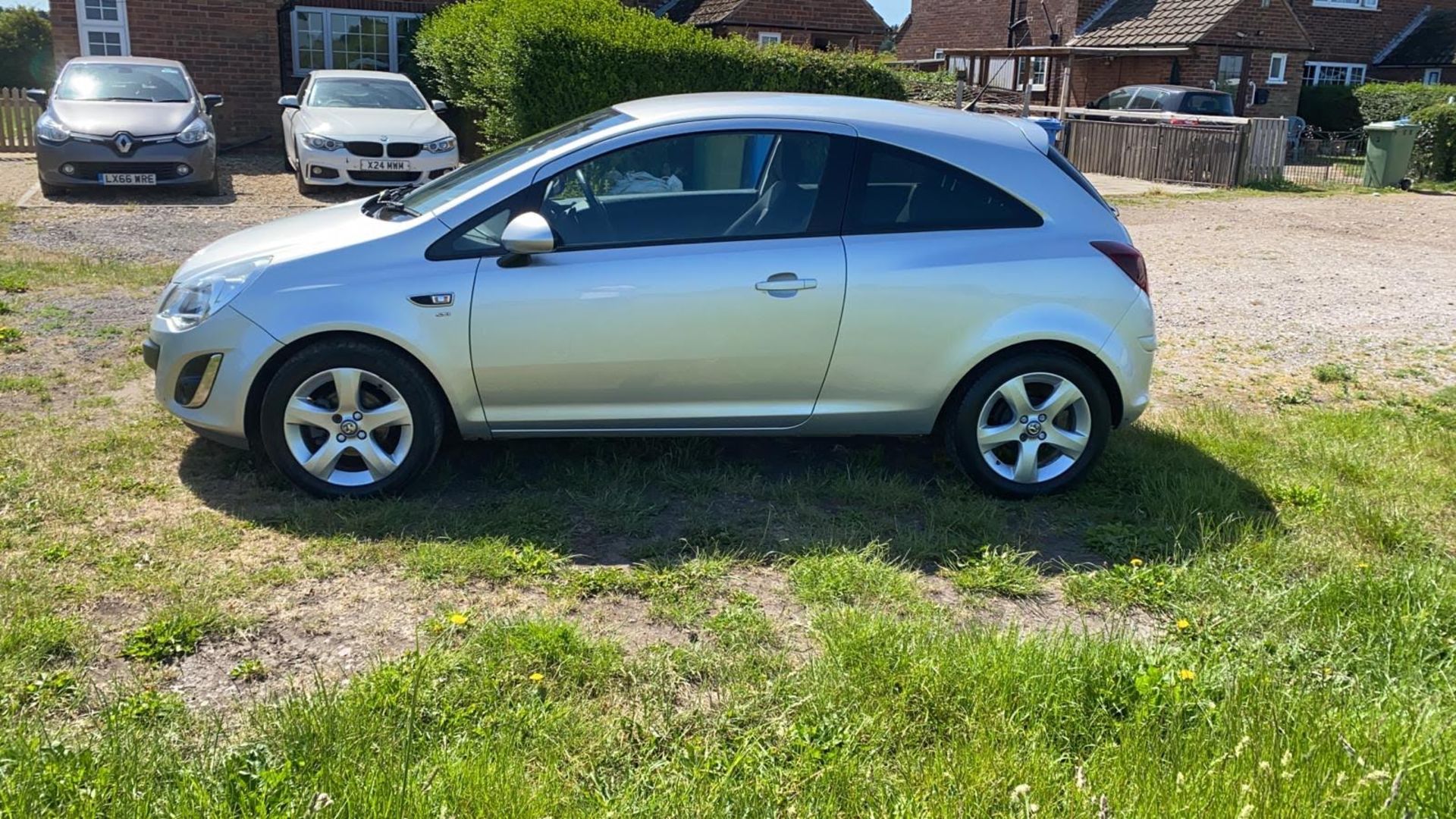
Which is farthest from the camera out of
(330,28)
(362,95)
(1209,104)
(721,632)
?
(1209,104)

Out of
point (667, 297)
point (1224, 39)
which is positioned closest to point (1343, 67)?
point (1224, 39)

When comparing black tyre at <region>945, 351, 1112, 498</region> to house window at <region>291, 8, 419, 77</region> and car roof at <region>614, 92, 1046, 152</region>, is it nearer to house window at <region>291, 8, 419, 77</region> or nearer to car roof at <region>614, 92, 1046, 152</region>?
car roof at <region>614, 92, 1046, 152</region>

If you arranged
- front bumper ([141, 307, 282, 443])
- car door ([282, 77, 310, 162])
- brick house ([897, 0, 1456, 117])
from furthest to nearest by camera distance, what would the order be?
brick house ([897, 0, 1456, 117]) < car door ([282, 77, 310, 162]) < front bumper ([141, 307, 282, 443])

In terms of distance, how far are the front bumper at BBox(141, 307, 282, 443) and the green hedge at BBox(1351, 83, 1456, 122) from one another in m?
29.6

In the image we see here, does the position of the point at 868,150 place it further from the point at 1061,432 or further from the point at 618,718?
the point at 618,718

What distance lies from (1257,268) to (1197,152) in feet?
30.5

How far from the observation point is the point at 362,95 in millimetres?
16156

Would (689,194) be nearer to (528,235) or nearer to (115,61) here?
(528,235)

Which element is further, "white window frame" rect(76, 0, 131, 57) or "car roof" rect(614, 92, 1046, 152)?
"white window frame" rect(76, 0, 131, 57)

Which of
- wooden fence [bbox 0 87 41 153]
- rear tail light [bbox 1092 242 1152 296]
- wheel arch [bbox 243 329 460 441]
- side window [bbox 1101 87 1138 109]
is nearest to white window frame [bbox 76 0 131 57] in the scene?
wooden fence [bbox 0 87 41 153]

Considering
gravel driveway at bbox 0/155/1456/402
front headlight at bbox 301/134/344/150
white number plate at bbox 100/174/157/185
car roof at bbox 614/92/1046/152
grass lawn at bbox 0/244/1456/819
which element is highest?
car roof at bbox 614/92/1046/152

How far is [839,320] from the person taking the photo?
5.13 meters

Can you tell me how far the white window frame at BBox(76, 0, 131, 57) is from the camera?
20.4m

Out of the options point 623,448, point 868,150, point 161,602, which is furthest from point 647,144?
point 161,602
